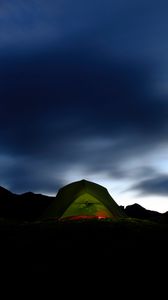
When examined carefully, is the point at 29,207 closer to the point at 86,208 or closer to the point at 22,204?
the point at 22,204

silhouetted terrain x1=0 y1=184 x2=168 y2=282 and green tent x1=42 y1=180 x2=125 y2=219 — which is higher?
green tent x1=42 y1=180 x2=125 y2=219

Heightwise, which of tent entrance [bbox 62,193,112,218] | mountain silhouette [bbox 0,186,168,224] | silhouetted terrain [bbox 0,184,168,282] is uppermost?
mountain silhouette [bbox 0,186,168,224]

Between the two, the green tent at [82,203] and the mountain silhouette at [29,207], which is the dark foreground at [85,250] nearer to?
the green tent at [82,203]

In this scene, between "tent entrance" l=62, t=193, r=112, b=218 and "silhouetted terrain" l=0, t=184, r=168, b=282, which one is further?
"tent entrance" l=62, t=193, r=112, b=218

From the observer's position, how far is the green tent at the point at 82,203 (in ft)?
58.9

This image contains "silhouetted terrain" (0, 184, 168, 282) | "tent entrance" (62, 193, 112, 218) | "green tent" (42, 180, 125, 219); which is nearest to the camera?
"silhouetted terrain" (0, 184, 168, 282)

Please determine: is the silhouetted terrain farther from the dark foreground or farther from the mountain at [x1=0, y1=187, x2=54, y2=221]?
the mountain at [x1=0, y1=187, x2=54, y2=221]

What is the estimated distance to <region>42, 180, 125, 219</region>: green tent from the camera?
17.9 m

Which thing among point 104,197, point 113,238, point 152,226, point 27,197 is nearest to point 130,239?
point 113,238

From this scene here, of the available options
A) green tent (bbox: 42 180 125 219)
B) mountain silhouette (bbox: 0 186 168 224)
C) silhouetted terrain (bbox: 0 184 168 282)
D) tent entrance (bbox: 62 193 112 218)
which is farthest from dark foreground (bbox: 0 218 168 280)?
mountain silhouette (bbox: 0 186 168 224)

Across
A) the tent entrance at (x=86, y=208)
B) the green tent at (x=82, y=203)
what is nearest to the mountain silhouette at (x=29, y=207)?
the green tent at (x=82, y=203)

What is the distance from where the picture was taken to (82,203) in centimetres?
1834

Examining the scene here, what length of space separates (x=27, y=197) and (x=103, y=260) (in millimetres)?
42381

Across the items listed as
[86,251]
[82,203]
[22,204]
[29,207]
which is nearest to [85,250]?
[86,251]
